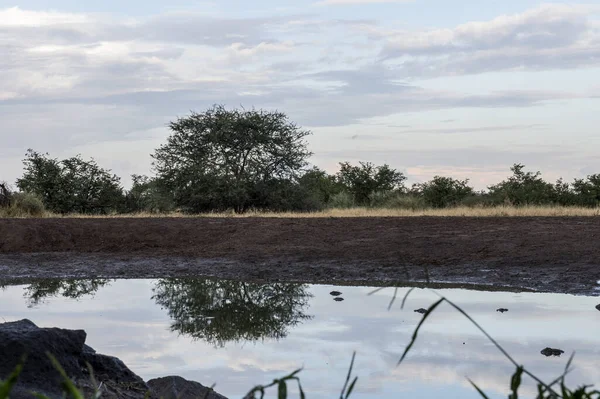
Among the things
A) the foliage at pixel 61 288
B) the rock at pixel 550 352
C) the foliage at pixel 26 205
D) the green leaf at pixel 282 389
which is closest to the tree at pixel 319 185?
the foliage at pixel 26 205

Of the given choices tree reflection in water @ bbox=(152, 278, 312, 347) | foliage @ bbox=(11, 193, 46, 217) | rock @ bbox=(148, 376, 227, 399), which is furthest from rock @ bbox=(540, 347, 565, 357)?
foliage @ bbox=(11, 193, 46, 217)

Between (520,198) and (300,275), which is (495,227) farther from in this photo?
(520,198)

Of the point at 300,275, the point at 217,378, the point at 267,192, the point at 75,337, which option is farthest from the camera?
the point at 267,192

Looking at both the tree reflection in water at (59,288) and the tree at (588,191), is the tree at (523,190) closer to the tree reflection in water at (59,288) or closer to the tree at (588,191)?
the tree at (588,191)

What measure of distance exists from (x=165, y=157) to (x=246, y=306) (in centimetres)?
2726

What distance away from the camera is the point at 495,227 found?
A: 819 inches

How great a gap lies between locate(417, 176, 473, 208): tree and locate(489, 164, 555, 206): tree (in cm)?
150

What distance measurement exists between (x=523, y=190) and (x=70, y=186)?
22.0 meters

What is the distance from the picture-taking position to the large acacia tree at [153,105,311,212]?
3746cm

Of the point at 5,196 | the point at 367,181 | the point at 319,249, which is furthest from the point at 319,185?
the point at 319,249

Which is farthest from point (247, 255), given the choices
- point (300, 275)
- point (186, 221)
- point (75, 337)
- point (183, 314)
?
point (75, 337)

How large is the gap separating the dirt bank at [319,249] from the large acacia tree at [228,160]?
1264 cm

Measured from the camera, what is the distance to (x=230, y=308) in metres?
13.3

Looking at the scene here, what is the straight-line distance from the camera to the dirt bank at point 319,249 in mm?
16609
